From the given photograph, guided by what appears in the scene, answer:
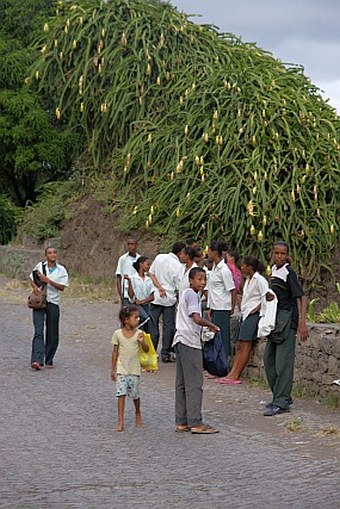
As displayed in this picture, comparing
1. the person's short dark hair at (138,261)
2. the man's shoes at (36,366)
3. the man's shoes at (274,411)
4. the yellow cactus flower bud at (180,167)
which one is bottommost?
the man's shoes at (274,411)

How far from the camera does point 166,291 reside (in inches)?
573

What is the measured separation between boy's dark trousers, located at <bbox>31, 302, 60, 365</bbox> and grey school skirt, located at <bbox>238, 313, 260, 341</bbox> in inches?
103

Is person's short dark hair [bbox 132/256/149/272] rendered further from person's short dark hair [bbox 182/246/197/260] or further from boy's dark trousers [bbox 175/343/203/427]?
boy's dark trousers [bbox 175/343/203/427]

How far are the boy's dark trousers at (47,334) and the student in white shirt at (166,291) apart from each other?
4.44 feet

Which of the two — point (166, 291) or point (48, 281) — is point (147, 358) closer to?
point (48, 281)

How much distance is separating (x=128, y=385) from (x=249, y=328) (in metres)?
2.78

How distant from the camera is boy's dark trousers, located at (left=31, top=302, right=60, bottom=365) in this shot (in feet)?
46.2

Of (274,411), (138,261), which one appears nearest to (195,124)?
(138,261)

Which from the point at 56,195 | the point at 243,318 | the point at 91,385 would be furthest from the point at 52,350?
the point at 56,195

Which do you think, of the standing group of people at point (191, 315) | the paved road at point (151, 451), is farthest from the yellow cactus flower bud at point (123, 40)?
the paved road at point (151, 451)

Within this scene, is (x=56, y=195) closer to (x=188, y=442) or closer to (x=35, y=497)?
(x=188, y=442)

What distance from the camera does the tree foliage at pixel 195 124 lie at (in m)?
20.2

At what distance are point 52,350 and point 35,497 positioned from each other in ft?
21.0

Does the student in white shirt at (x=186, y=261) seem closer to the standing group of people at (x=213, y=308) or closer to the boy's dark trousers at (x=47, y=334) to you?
the standing group of people at (x=213, y=308)
